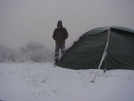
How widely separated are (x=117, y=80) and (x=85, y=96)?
40.6 inches

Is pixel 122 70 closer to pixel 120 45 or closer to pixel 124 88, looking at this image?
pixel 120 45

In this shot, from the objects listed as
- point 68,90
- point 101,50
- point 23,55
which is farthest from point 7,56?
point 68,90

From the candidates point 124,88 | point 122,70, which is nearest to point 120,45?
point 122,70

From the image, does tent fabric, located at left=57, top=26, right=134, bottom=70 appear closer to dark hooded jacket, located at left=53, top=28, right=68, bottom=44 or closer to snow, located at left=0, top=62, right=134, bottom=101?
snow, located at left=0, top=62, right=134, bottom=101

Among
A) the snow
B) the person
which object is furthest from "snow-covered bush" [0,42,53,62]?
the snow

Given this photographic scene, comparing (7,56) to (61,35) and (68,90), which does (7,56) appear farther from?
(68,90)

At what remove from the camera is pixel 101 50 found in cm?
360

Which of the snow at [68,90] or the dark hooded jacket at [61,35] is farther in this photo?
the dark hooded jacket at [61,35]

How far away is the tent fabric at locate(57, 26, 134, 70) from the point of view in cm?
354

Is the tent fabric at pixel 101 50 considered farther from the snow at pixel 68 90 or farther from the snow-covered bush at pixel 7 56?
the snow-covered bush at pixel 7 56

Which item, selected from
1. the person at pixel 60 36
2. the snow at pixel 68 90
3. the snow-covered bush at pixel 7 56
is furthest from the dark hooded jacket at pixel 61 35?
the snow at pixel 68 90

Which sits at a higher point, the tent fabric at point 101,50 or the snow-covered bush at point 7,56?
the tent fabric at point 101,50

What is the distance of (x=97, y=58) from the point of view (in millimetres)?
3584

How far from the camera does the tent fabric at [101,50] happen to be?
3543 mm
